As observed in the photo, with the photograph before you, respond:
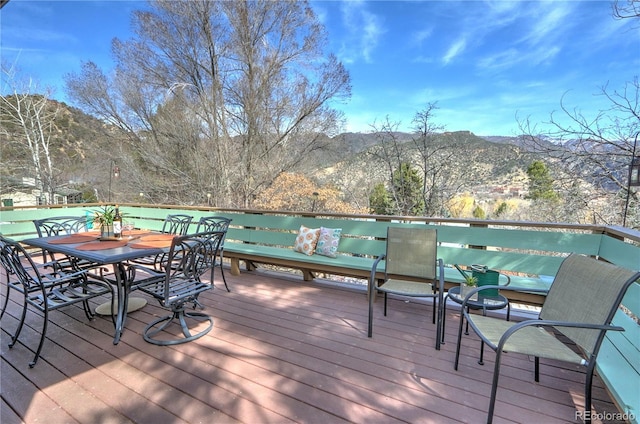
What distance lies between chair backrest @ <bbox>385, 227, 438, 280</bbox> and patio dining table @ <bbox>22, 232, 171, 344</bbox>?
1.99 m

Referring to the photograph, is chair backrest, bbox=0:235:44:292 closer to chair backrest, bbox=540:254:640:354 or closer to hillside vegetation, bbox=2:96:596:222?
chair backrest, bbox=540:254:640:354

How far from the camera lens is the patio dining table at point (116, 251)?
6.66ft

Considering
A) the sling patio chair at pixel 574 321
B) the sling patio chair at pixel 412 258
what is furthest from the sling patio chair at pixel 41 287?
the sling patio chair at pixel 574 321

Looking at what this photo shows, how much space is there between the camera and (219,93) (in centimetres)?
796

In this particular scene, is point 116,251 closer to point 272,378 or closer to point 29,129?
point 272,378

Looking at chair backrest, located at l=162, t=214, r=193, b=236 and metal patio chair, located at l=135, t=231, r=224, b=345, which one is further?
chair backrest, located at l=162, t=214, r=193, b=236

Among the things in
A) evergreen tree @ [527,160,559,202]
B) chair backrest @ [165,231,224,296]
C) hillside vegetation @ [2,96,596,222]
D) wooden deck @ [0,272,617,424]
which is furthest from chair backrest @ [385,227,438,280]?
hillside vegetation @ [2,96,596,222]

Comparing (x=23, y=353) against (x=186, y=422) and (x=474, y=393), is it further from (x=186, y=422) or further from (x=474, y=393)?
(x=474, y=393)

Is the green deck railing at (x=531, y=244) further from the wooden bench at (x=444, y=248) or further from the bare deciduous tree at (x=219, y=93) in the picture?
the bare deciduous tree at (x=219, y=93)

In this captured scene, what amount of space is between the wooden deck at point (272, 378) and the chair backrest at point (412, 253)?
476 mm

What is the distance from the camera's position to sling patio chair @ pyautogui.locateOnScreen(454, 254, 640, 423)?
1339 millimetres

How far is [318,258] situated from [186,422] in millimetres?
2031

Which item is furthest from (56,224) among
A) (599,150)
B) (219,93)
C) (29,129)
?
(29,129)

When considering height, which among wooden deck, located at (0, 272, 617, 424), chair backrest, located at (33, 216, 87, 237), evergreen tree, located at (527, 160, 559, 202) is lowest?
wooden deck, located at (0, 272, 617, 424)
